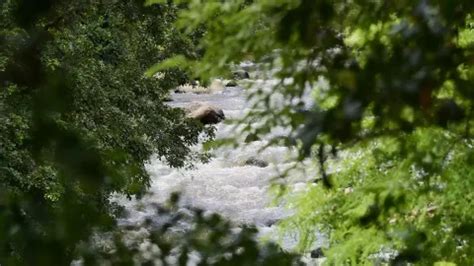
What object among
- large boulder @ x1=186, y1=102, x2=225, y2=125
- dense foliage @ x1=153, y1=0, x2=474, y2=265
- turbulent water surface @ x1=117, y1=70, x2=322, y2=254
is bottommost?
dense foliage @ x1=153, y1=0, x2=474, y2=265

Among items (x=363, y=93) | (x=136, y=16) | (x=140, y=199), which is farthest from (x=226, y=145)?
(x=136, y=16)

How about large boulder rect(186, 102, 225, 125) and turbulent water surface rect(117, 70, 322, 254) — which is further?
large boulder rect(186, 102, 225, 125)

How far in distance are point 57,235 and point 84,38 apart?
302 inches

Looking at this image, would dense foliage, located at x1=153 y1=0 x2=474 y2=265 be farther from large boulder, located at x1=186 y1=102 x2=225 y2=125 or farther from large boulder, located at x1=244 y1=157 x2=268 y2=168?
large boulder, located at x1=186 y1=102 x2=225 y2=125

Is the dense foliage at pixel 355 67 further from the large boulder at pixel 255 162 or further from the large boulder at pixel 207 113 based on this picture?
the large boulder at pixel 207 113

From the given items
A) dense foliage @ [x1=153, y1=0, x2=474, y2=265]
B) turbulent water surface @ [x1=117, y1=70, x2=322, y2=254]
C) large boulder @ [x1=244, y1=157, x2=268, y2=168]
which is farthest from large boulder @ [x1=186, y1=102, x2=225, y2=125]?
dense foliage @ [x1=153, y1=0, x2=474, y2=265]

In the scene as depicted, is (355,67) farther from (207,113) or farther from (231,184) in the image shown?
(207,113)

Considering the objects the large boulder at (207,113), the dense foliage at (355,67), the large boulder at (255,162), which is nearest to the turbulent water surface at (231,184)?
the large boulder at (255,162)

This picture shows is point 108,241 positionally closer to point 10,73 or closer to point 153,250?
point 153,250

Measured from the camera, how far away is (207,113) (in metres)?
15.4

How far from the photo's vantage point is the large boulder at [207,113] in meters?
15.2

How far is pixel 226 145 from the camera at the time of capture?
192 centimetres

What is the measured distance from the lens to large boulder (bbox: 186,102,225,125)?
598 inches

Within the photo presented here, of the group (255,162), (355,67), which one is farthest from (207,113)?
(355,67)
